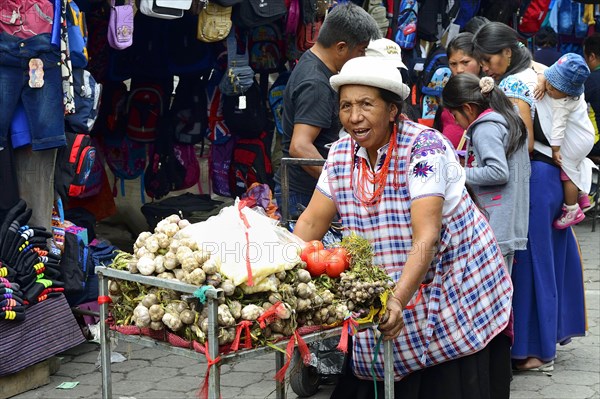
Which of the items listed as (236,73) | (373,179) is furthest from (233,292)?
(236,73)

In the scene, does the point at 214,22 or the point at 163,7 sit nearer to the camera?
the point at 163,7

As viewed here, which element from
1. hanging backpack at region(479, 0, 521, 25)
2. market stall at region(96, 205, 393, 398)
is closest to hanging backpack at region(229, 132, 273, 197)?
hanging backpack at region(479, 0, 521, 25)

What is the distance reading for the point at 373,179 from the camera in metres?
3.25

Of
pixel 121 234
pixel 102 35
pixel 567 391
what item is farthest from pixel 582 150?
pixel 121 234

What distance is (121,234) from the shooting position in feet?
27.0

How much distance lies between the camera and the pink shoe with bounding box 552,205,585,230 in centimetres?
541

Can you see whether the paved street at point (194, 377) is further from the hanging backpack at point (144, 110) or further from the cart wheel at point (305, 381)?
the hanging backpack at point (144, 110)

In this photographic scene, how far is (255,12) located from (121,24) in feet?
3.92

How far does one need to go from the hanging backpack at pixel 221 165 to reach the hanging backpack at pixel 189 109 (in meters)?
0.27

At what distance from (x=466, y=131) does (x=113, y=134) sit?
3712mm

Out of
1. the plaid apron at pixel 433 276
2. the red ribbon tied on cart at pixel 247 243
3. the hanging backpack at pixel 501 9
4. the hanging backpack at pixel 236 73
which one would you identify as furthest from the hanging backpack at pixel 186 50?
the red ribbon tied on cart at pixel 247 243

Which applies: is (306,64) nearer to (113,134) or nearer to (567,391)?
(567,391)

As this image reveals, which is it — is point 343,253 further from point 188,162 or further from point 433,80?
point 433,80

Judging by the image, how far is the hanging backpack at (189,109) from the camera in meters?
8.02
